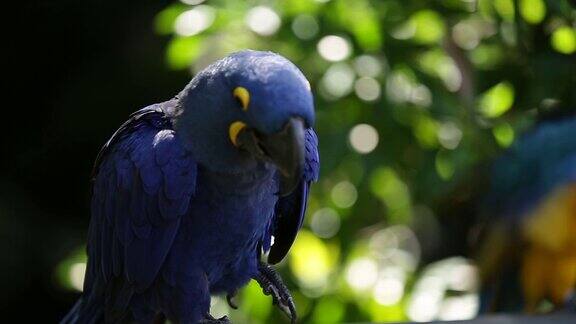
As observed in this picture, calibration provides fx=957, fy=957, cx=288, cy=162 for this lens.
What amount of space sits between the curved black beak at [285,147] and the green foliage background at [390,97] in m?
0.96

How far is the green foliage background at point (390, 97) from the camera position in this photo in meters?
2.22

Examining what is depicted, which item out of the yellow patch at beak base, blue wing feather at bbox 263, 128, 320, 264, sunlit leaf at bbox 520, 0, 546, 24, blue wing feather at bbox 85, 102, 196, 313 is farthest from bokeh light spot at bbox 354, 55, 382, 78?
the yellow patch at beak base

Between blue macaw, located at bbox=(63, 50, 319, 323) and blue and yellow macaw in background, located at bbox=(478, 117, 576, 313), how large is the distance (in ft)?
Result: 3.33

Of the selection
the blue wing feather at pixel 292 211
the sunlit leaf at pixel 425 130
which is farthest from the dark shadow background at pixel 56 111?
the blue wing feather at pixel 292 211

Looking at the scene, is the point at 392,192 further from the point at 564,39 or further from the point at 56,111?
the point at 56,111

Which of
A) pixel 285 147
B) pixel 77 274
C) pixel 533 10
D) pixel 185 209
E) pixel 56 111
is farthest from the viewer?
pixel 56 111

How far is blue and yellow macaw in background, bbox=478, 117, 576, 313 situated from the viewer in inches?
91.7

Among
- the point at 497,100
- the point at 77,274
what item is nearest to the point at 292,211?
the point at 497,100

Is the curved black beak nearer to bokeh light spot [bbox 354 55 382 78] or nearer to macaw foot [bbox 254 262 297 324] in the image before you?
macaw foot [bbox 254 262 297 324]

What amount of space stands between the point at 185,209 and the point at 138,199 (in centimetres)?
8

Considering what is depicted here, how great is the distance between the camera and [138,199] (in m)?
1.40

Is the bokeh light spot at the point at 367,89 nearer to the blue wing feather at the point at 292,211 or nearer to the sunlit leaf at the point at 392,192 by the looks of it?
the sunlit leaf at the point at 392,192

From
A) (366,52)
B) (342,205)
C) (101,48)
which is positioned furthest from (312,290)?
(101,48)

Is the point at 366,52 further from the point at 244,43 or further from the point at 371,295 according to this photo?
the point at 371,295
